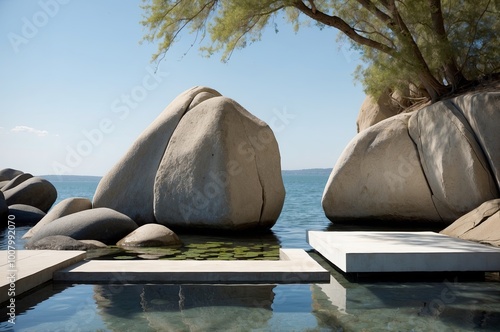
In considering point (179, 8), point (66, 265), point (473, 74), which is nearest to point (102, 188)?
point (179, 8)

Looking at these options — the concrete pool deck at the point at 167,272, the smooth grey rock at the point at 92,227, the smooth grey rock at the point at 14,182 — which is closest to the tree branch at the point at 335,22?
the smooth grey rock at the point at 92,227

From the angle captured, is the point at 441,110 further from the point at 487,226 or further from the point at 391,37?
the point at 487,226

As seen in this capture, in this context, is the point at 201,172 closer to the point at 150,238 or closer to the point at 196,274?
the point at 150,238

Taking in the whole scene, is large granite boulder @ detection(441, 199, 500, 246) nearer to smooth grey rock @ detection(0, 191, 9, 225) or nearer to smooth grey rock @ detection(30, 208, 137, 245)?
smooth grey rock @ detection(30, 208, 137, 245)

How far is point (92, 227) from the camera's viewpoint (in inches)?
410

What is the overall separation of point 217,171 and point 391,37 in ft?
24.1

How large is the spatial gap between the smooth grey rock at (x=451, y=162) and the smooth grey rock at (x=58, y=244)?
28.0 ft

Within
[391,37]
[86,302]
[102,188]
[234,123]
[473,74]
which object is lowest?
[86,302]

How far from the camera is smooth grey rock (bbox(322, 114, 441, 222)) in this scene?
13.9 m

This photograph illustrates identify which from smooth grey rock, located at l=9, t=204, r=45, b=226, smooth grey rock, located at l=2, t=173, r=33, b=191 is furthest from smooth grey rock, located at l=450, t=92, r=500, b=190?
smooth grey rock, located at l=2, t=173, r=33, b=191

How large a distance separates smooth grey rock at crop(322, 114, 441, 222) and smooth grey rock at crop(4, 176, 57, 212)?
1111 cm

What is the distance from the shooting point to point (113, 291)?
586 cm

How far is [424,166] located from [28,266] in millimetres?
10495

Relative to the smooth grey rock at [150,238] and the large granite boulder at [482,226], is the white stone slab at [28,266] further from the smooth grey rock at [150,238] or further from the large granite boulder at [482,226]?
the large granite boulder at [482,226]
